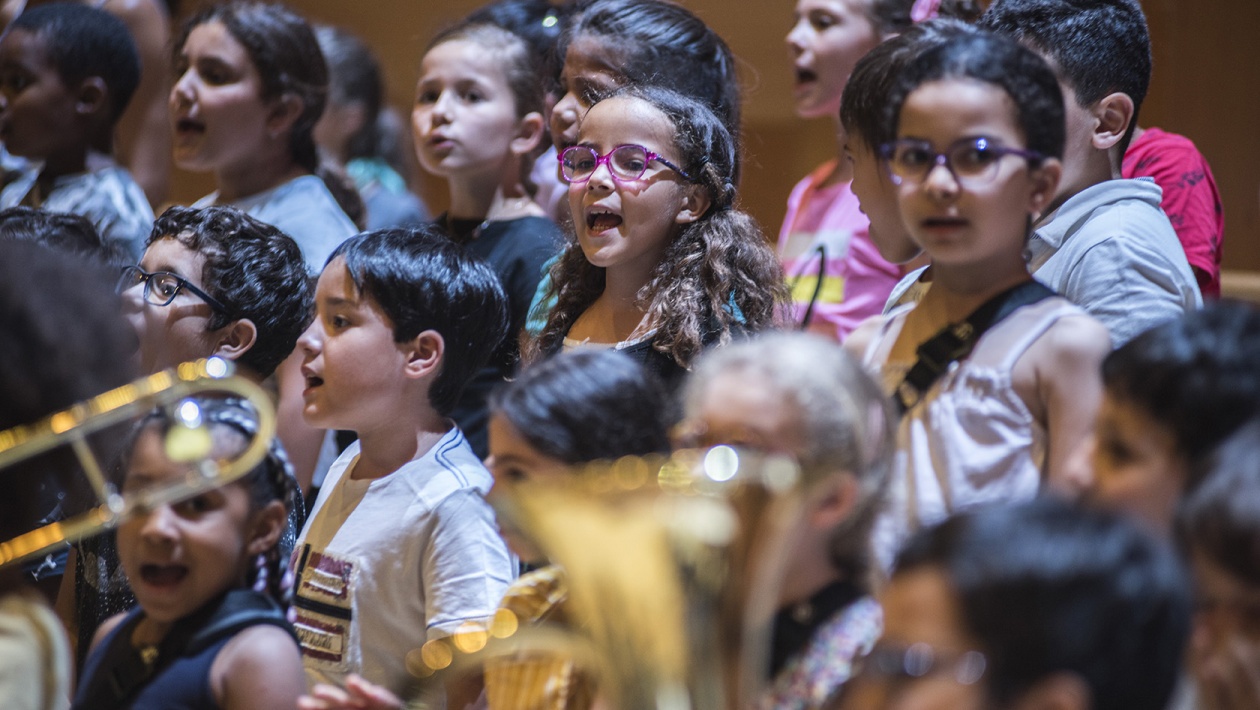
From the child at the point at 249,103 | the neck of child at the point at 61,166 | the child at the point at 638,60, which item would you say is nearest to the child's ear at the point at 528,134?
the child at the point at 638,60

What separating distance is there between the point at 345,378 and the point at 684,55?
110cm

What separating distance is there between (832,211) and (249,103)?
151cm

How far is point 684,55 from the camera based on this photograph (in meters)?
2.92

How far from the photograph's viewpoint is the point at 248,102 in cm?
347

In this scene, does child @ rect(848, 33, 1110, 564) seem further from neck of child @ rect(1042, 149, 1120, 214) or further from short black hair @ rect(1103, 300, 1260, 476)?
neck of child @ rect(1042, 149, 1120, 214)

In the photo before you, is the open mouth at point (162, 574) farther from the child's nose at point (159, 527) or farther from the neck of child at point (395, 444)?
the neck of child at point (395, 444)

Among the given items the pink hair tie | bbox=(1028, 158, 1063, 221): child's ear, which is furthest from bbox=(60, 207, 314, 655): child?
the pink hair tie

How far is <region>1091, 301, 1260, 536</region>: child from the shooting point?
1474 mm

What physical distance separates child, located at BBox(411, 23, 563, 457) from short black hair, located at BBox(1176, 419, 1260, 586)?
199 cm

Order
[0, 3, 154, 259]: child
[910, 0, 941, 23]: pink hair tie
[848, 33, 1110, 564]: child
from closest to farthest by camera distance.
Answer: [848, 33, 1110, 564]: child, [910, 0, 941, 23]: pink hair tie, [0, 3, 154, 259]: child

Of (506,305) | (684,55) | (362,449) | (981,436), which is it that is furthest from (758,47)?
(981,436)

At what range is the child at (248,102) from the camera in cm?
346

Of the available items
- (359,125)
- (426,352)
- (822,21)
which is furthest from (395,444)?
(359,125)

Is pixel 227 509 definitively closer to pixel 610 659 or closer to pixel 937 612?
pixel 610 659
